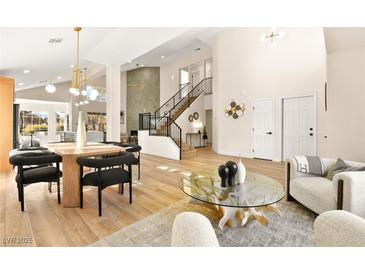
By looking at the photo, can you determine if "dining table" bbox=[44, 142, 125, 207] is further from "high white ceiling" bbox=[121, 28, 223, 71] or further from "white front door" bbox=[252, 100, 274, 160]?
"high white ceiling" bbox=[121, 28, 223, 71]

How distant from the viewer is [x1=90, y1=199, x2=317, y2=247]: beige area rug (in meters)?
1.81

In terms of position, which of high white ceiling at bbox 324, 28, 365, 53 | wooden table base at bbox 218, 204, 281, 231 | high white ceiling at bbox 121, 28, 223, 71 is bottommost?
wooden table base at bbox 218, 204, 281, 231

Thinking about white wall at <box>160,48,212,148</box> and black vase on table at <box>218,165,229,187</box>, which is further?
white wall at <box>160,48,212,148</box>

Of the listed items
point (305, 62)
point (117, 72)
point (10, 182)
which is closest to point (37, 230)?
point (10, 182)

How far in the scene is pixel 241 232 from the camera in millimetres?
1980

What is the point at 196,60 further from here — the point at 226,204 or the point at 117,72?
the point at 226,204

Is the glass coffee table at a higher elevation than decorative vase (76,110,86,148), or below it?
below

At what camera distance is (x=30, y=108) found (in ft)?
33.0

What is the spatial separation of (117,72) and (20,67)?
2.61 metres

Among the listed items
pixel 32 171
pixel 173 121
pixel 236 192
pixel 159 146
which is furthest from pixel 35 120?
pixel 236 192

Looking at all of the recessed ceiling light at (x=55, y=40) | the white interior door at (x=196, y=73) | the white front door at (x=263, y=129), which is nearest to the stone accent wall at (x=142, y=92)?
the white interior door at (x=196, y=73)

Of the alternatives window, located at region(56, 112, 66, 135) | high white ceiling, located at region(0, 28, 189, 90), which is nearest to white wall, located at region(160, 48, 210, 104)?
high white ceiling, located at region(0, 28, 189, 90)

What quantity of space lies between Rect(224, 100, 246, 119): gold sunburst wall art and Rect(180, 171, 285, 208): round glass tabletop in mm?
4463

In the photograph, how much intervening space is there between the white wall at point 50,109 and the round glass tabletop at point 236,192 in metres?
10.7
